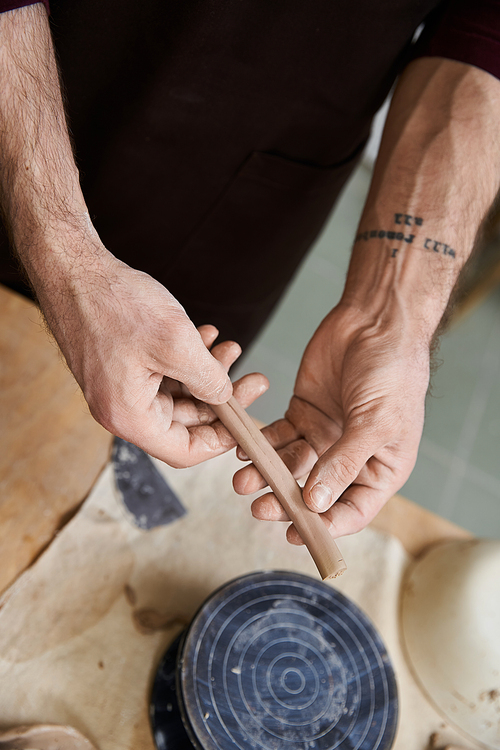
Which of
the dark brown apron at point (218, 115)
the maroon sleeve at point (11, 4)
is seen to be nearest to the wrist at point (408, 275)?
the dark brown apron at point (218, 115)

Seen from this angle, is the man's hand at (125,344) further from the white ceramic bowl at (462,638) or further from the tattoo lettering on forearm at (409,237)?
the white ceramic bowl at (462,638)

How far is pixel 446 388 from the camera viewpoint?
255cm

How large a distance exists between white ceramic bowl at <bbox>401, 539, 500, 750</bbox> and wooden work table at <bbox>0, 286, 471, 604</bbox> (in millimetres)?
154

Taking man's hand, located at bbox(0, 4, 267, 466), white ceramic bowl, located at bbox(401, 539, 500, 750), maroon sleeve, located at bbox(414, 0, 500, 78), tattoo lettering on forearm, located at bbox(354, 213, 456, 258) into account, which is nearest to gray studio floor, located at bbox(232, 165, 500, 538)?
white ceramic bowl, located at bbox(401, 539, 500, 750)

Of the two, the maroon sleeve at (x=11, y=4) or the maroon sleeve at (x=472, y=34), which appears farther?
the maroon sleeve at (x=472, y=34)

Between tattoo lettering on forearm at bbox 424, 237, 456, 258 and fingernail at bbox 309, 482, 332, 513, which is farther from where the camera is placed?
tattoo lettering on forearm at bbox 424, 237, 456, 258

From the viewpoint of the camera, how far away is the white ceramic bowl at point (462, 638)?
0.90 metres

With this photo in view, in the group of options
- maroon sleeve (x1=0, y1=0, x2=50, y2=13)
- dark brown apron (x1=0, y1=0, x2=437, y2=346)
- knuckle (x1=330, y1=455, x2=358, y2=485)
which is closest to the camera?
maroon sleeve (x1=0, y1=0, x2=50, y2=13)

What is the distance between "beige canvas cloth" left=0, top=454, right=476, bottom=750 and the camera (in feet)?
2.68

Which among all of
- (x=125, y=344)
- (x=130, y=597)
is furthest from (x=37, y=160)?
(x=130, y=597)

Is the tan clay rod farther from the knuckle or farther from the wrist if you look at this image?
the wrist

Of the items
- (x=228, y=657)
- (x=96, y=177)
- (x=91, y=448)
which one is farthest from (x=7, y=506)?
(x=96, y=177)

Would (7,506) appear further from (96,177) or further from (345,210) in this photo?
(345,210)

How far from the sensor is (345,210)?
3049 mm
